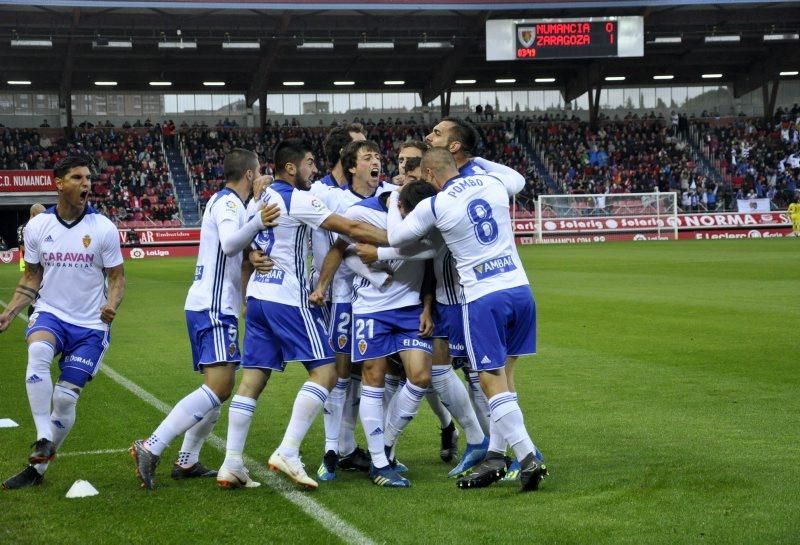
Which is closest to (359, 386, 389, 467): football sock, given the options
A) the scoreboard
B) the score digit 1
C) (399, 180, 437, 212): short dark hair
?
(399, 180, 437, 212): short dark hair

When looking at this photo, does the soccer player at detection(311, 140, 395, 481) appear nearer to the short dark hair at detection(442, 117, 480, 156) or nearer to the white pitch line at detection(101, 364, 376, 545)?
the white pitch line at detection(101, 364, 376, 545)

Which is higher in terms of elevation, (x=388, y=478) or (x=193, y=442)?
(x=193, y=442)

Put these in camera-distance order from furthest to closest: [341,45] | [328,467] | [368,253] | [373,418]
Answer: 1. [341,45]
2. [328,467]
3. [373,418]
4. [368,253]

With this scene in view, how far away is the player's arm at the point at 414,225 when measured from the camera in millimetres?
6574

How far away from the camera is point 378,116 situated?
60.5 meters

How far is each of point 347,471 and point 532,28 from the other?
43.9 m

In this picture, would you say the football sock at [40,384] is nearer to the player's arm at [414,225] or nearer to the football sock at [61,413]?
the football sock at [61,413]

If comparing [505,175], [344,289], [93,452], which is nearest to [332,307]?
[344,289]

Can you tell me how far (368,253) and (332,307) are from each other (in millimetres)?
773

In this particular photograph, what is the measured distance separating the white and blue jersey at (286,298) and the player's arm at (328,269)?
67 millimetres

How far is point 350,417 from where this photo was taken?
25.1ft

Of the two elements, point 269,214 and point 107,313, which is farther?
point 107,313

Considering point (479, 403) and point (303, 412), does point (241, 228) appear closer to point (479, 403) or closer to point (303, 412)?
point (303, 412)

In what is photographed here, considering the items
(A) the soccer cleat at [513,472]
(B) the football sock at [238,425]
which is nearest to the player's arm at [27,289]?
(B) the football sock at [238,425]
